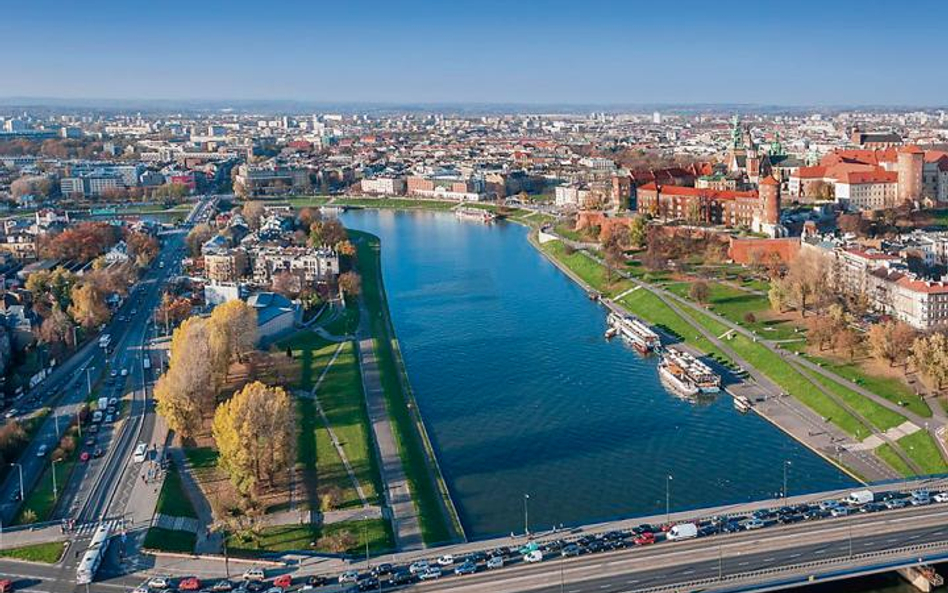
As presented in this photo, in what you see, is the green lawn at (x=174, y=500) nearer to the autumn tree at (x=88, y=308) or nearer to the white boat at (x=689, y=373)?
the white boat at (x=689, y=373)

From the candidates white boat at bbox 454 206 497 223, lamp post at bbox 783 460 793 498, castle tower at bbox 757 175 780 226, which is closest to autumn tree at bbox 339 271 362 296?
castle tower at bbox 757 175 780 226

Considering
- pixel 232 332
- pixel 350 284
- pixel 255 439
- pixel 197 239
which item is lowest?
pixel 255 439

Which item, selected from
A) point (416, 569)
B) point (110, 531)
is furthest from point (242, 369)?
point (416, 569)

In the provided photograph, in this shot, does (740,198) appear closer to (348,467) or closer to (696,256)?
(696,256)

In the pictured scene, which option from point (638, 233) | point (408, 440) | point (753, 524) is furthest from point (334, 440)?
point (638, 233)

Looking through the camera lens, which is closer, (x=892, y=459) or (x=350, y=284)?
(x=892, y=459)

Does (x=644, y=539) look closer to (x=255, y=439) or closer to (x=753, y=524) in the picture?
(x=753, y=524)
